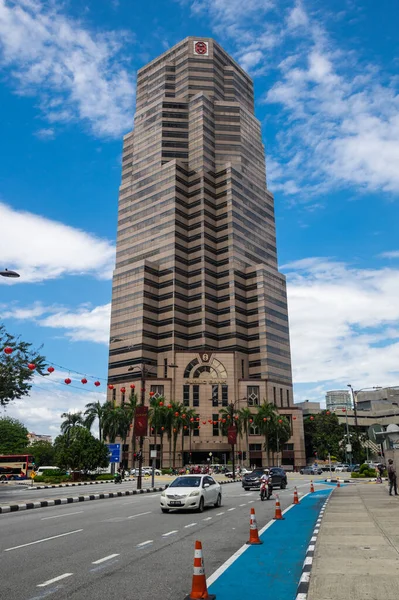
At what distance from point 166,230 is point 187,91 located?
43351 mm

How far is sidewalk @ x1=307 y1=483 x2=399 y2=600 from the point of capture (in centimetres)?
723

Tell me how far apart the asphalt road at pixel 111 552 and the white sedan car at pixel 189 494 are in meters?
0.62

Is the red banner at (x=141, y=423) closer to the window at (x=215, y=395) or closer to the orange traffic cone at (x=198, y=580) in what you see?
the orange traffic cone at (x=198, y=580)

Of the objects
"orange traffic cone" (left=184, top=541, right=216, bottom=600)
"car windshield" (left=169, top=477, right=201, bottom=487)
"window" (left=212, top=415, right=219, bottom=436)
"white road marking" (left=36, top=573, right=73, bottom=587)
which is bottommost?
"white road marking" (left=36, top=573, right=73, bottom=587)

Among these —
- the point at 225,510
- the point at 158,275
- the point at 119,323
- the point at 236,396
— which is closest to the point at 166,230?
the point at 158,275

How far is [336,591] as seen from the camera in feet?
23.7

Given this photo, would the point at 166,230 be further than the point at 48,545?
Yes

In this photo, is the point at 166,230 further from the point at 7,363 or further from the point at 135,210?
the point at 7,363

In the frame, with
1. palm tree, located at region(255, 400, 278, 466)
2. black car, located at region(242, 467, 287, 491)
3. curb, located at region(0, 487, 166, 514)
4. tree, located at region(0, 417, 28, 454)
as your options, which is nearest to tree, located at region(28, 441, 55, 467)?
tree, located at region(0, 417, 28, 454)

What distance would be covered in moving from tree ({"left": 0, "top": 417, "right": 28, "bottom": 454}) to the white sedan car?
113 metres

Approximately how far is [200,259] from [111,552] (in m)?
107

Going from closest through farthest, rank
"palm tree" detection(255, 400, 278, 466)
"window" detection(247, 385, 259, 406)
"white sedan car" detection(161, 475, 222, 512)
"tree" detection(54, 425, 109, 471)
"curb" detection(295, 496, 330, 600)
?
"curb" detection(295, 496, 330, 600) < "white sedan car" detection(161, 475, 222, 512) < "tree" detection(54, 425, 109, 471) < "palm tree" detection(255, 400, 278, 466) < "window" detection(247, 385, 259, 406)

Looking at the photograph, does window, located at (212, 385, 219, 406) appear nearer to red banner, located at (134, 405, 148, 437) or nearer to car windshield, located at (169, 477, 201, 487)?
red banner, located at (134, 405, 148, 437)

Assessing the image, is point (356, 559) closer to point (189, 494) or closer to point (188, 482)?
point (189, 494)
